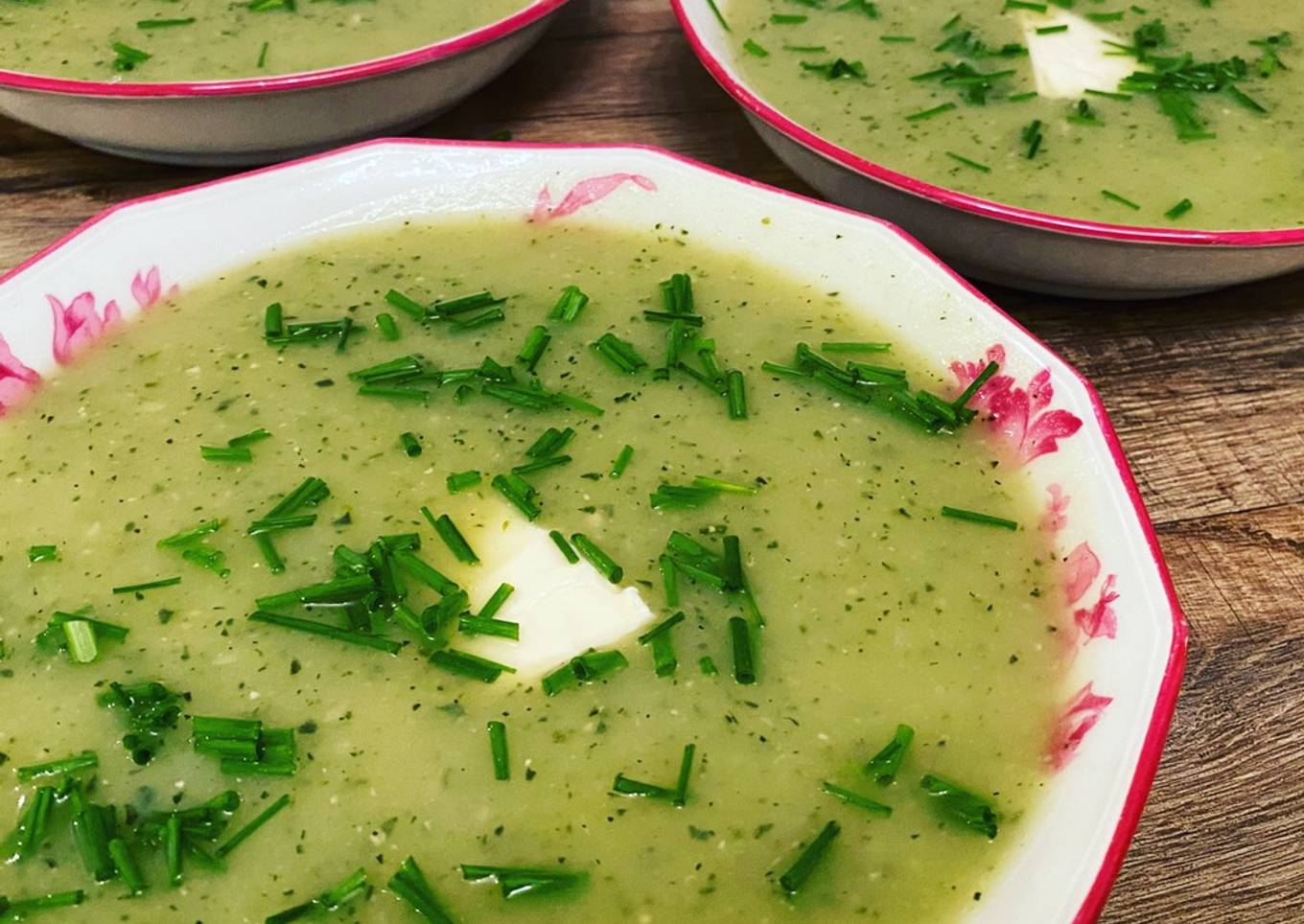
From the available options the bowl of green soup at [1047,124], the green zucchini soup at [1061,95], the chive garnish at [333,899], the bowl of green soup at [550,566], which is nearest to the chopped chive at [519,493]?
the bowl of green soup at [550,566]

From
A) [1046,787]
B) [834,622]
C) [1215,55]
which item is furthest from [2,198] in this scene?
[1215,55]

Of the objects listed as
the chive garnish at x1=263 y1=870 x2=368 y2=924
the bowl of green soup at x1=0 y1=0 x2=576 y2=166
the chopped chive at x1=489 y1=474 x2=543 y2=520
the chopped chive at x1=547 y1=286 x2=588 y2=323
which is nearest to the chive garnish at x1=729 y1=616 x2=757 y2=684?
the chopped chive at x1=489 y1=474 x2=543 y2=520

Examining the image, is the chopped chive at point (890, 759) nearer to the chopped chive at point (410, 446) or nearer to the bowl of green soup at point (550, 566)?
the bowl of green soup at point (550, 566)

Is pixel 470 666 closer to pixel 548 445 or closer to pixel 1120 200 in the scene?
pixel 548 445

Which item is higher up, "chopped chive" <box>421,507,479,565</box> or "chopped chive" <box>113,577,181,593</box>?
"chopped chive" <box>421,507,479,565</box>

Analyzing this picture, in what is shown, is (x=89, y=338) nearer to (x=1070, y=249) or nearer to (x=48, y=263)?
(x=48, y=263)

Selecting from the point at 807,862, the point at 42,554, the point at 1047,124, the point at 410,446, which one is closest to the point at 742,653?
the point at 807,862

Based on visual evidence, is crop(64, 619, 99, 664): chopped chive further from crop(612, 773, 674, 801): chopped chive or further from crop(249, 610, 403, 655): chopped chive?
crop(612, 773, 674, 801): chopped chive
